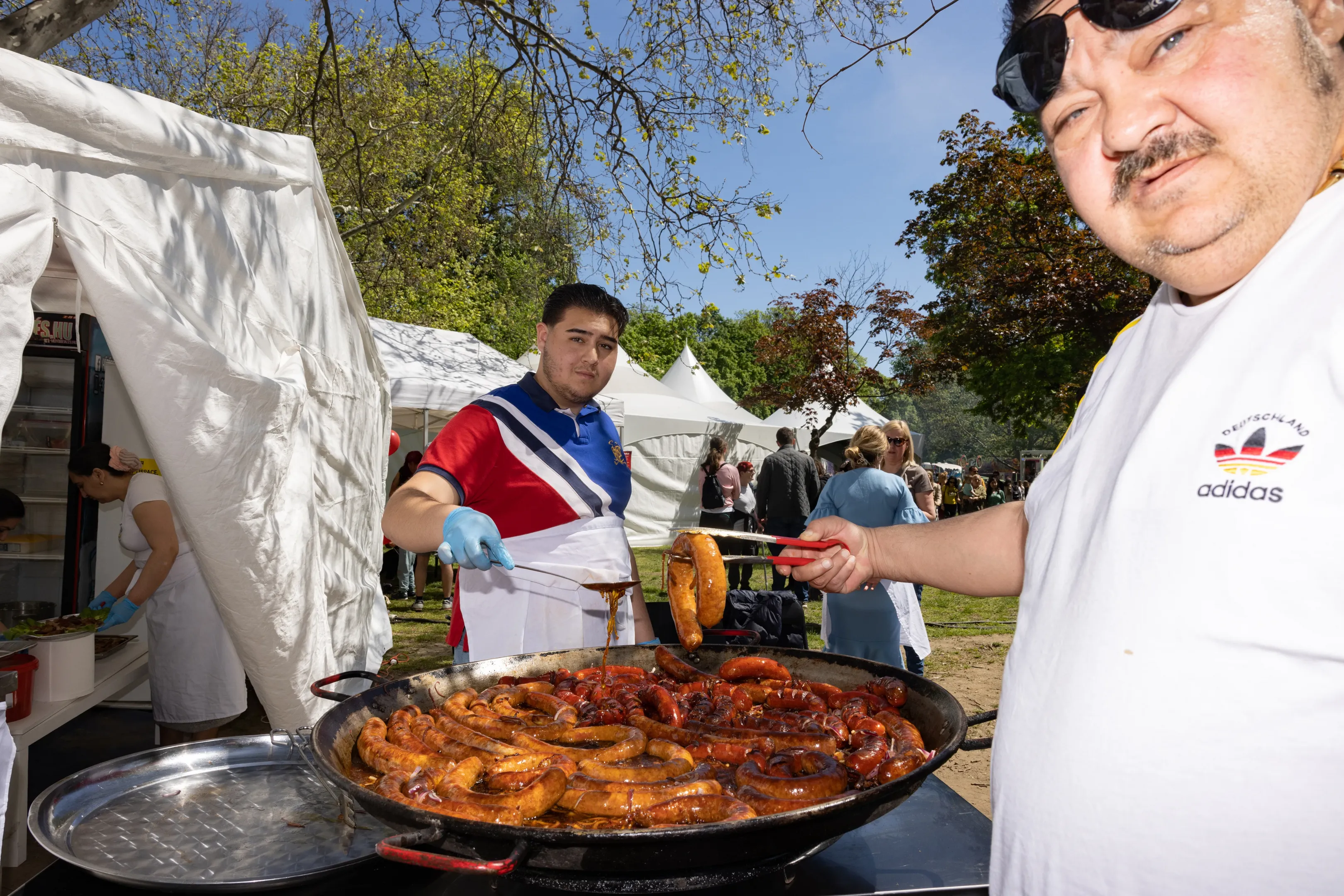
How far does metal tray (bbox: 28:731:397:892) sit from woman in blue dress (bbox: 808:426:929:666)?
4.42 metres

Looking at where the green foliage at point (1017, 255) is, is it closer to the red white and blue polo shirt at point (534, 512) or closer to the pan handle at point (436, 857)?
the red white and blue polo shirt at point (534, 512)

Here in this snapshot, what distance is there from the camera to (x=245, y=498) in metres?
4.08

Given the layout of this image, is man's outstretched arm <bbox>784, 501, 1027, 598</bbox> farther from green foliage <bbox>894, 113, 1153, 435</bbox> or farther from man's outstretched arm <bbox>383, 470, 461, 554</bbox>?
green foliage <bbox>894, 113, 1153, 435</bbox>

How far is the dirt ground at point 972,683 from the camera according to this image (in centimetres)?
567

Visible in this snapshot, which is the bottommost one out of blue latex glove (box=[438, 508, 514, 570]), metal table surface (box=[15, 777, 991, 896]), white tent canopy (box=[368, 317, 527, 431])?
metal table surface (box=[15, 777, 991, 896])

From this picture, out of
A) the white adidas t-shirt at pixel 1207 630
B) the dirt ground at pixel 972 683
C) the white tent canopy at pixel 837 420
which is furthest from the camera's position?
the white tent canopy at pixel 837 420

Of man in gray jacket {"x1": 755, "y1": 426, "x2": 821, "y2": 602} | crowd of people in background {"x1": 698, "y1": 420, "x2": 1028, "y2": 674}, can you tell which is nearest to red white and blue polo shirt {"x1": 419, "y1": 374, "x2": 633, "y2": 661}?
crowd of people in background {"x1": 698, "y1": 420, "x2": 1028, "y2": 674}

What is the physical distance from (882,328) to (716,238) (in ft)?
44.7

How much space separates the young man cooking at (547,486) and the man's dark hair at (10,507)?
406cm

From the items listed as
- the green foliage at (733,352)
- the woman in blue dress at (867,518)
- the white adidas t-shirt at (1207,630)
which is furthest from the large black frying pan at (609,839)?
the green foliage at (733,352)

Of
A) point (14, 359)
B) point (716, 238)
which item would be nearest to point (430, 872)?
point (14, 359)

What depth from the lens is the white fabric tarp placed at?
298cm

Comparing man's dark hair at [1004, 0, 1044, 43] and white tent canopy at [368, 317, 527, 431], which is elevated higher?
white tent canopy at [368, 317, 527, 431]

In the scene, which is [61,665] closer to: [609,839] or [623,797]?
[623,797]
